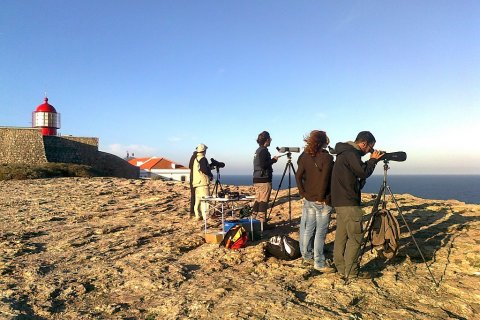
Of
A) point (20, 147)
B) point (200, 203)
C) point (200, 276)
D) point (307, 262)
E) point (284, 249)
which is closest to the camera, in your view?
point (200, 276)

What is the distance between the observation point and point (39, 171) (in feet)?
72.2

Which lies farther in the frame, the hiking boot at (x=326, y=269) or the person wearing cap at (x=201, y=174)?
the person wearing cap at (x=201, y=174)

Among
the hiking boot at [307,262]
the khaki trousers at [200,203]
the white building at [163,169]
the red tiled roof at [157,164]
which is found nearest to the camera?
the hiking boot at [307,262]

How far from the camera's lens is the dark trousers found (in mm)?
4602

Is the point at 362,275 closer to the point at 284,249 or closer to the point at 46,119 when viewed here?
the point at 284,249

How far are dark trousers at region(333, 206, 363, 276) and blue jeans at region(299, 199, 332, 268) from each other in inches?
11.2

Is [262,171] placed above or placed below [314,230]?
above

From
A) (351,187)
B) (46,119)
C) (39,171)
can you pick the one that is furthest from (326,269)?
(46,119)

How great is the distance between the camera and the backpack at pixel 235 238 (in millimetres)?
6234

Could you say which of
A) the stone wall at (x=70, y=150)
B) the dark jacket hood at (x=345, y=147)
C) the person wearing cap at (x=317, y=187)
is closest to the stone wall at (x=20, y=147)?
the stone wall at (x=70, y=150)

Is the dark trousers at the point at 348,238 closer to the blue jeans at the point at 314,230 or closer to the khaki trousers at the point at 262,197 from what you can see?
the blue jeans at the point at 314,230

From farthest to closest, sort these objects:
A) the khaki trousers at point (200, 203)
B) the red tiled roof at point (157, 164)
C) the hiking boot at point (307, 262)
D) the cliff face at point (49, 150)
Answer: the red tiled roof at point (157, 164) < the cliff face at point (49, 150) < the khaki trousers at point (200, 203) < the hiking boot at point (307, 262)

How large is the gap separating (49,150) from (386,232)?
104 feet

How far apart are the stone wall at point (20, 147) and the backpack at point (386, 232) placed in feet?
99.5
